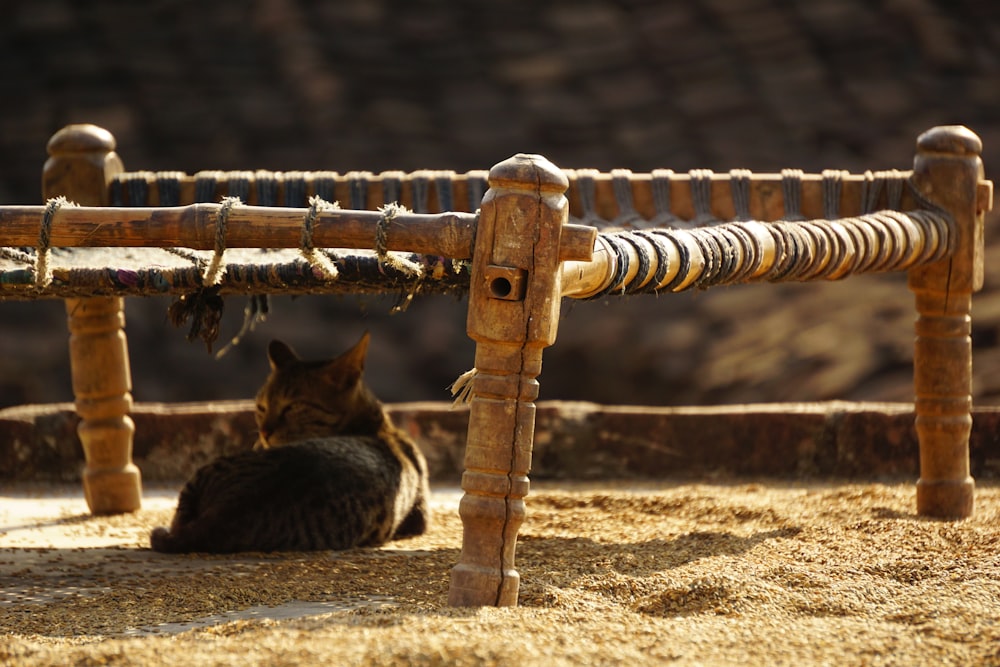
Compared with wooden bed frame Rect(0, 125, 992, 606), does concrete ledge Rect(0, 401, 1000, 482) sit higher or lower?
lower

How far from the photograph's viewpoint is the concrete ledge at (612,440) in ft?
13.0

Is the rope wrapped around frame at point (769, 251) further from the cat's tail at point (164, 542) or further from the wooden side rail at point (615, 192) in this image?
the cat's tail at point (164, 542)

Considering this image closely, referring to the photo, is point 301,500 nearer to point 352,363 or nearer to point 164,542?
point 164,542

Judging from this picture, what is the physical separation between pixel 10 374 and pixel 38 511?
3.51 m

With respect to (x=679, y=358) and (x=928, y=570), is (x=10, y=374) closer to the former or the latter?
(x=679, y=358)

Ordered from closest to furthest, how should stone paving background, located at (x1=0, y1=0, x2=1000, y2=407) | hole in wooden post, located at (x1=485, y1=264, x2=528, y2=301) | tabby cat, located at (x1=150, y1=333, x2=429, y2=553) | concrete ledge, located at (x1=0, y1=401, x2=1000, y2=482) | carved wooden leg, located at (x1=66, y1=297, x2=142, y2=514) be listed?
hole in wooden post, located at (x1=485, y1=264, x2=528, y2=301) < tabby cat, located at (x1=150, y1=333, x2=429, y2=553) < carved wooden leg, located at (x1=66, y1=297, x2=142, y2=514) < concrete ledge, located at (x1=0, y1=401, x2=1000, y2=482) < stone paving background, located at (x1=0, y1=0, x2=1000, y2=407)

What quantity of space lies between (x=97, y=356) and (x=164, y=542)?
0.74m

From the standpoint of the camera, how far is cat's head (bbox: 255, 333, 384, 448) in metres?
3.43

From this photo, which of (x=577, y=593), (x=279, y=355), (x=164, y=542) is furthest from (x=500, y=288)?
(x=279, y=355)

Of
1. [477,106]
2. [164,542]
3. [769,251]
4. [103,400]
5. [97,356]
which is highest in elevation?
[477,106]

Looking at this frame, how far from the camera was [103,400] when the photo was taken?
3.43m

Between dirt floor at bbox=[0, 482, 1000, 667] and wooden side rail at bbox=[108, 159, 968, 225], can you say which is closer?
dirt floor at bbox=[0, 482, 1000, 667]

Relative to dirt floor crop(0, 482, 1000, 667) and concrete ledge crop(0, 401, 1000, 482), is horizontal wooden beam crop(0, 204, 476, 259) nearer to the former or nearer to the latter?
dirt floor crop(0, 482, 1000, 667)

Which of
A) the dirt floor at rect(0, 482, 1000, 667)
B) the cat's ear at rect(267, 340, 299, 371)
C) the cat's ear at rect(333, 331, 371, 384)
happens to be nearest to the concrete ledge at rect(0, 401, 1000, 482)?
the dirt floor at rect(0, 482, 1000, 667)
